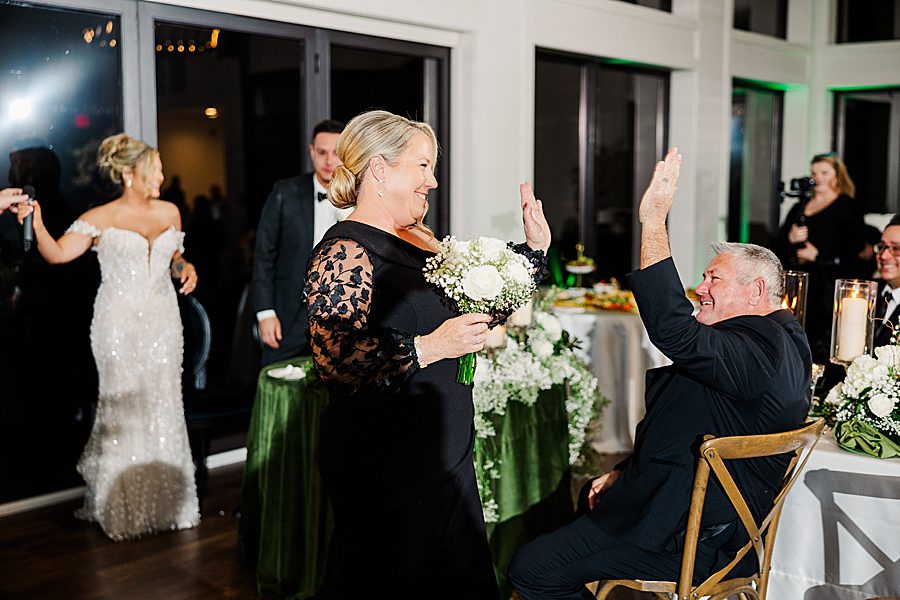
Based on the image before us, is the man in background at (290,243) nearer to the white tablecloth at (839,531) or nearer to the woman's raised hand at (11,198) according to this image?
the woman's raised hand at (11,198)

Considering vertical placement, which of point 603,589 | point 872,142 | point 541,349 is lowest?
point 603,589

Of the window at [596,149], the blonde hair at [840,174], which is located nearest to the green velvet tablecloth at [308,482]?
the window at [596,149]

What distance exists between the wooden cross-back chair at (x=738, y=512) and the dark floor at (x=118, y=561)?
3.44ft

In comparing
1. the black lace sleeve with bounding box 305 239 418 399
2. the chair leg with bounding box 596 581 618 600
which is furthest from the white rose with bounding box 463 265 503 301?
the chair leg with bounding box 596 581 618 600

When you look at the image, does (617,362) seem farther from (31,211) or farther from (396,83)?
(31,211)

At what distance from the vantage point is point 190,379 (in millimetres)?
5309

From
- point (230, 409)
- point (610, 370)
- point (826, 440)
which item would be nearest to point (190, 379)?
point (230, 409)

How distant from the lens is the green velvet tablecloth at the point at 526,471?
3506 millimetres

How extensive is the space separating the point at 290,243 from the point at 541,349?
159 centimetres

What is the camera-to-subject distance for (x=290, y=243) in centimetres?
471

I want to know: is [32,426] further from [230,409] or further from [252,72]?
[252,72]

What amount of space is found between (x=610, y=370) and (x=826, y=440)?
289 cm

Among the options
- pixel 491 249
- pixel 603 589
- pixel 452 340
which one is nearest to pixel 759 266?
pixel 491 249

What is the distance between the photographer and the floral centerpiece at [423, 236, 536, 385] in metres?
2.28
